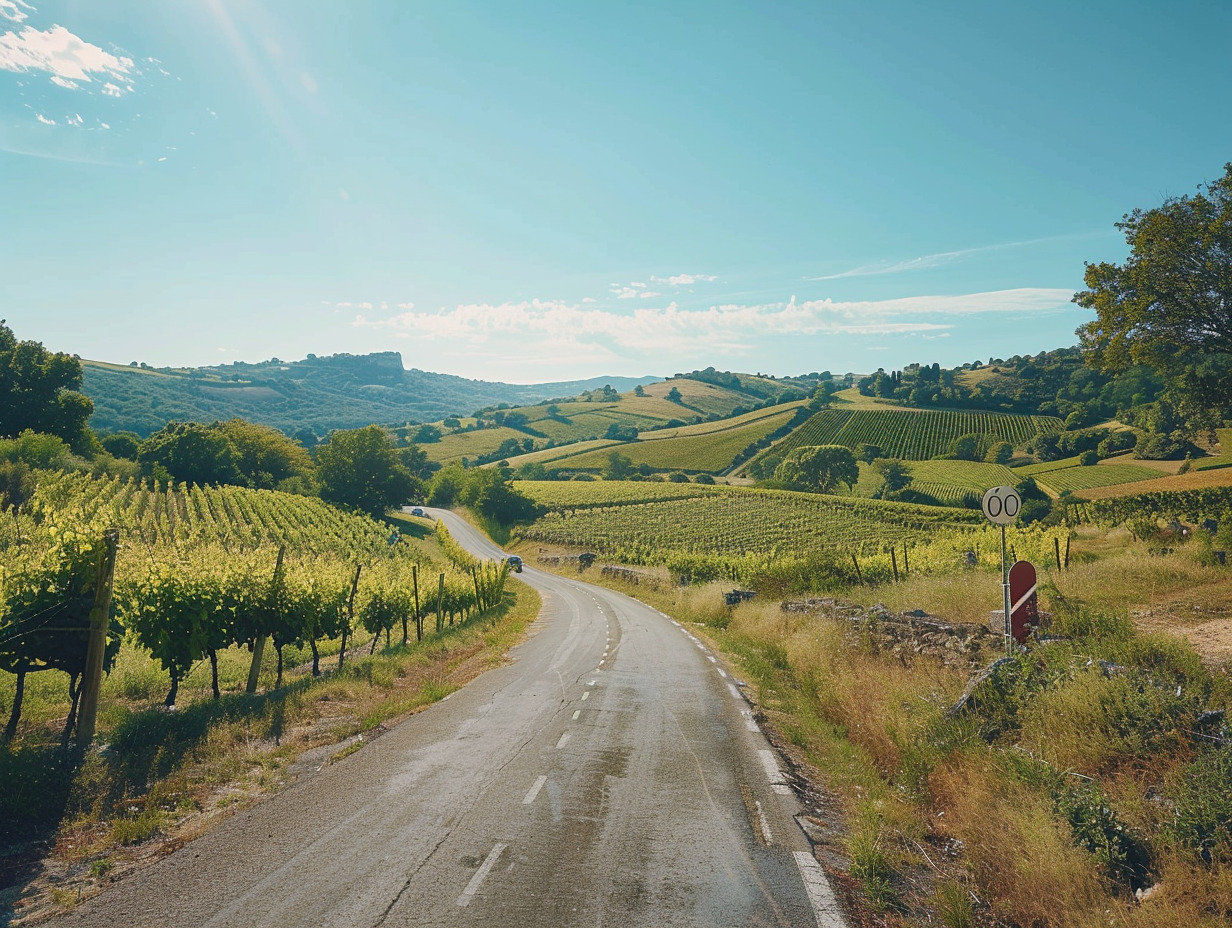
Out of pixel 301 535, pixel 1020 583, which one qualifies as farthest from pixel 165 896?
pixel 301 535

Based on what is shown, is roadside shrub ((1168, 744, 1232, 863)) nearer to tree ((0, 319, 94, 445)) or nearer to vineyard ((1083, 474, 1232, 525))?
vineyard ((1083, 474, 1232, 525))

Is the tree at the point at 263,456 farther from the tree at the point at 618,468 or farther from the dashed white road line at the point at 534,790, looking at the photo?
the dashed white road line at the point at 534,790

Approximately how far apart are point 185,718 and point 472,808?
604cm

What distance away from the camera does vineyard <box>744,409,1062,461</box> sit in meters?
126

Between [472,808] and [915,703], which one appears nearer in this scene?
[472,808]

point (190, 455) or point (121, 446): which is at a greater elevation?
point (121, 446)

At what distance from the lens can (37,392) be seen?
73750 mm

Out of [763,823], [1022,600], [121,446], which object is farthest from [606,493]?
[763,823]

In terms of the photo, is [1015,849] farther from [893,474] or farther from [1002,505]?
[893,474]

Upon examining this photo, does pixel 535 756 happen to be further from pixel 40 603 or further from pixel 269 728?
pixel 40 603

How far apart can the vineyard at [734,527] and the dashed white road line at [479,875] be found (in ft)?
119

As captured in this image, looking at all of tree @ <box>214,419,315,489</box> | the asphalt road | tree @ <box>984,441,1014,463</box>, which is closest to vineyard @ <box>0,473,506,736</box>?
the asphalt road

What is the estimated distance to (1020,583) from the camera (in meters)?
10.9

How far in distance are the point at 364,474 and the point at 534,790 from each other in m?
94.5
